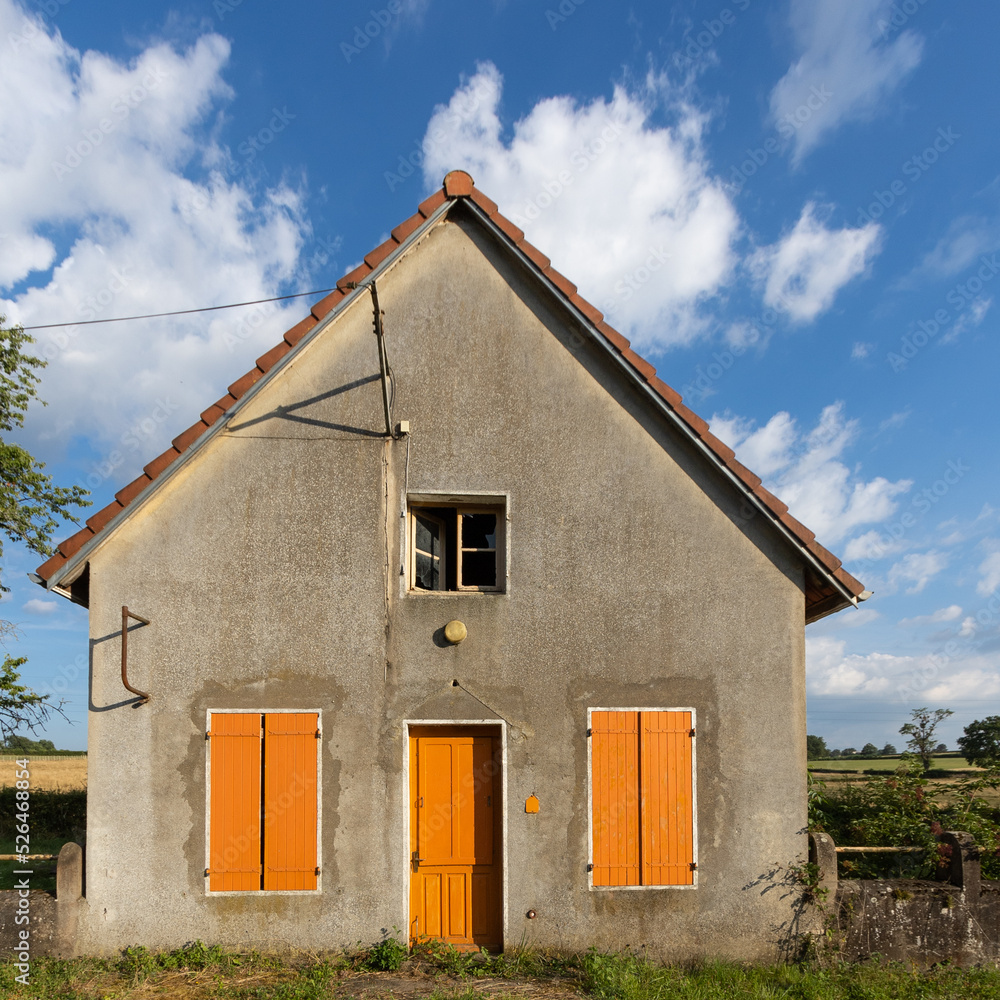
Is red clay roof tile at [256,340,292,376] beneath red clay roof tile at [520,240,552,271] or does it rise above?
beneath

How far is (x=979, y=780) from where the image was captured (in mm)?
7141

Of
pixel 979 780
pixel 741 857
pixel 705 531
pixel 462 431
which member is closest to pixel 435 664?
pixel 462 431

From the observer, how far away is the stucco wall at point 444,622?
6023 millimetres

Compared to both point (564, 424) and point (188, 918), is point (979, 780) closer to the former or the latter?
point (564, 424)

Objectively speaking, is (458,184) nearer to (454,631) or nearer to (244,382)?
(244,382)

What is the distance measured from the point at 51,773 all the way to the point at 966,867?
23.4 meters

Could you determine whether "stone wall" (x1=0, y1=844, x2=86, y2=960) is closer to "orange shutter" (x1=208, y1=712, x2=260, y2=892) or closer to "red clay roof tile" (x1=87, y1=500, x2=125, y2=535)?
"orange shutter" (x1=208, y1=712, x2=260, y2=892)

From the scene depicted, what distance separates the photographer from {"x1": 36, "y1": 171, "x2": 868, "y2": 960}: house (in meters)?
6.02

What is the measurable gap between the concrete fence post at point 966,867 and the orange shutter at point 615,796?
309 centimetres

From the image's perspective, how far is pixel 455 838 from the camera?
6.29 meters

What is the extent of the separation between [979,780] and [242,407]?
845 cm

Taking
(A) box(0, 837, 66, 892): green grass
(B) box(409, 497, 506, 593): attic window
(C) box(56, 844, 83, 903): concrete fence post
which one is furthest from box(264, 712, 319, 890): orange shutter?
(A) box(0, 837, 66, 892): green grass

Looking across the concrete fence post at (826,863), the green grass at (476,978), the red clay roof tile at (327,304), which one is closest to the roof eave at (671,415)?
the red clay roof tile at (327,304)

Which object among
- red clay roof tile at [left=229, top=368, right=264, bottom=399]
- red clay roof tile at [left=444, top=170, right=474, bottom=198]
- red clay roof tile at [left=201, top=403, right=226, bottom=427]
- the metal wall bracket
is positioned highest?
red clay roof tile at [left=444, top=170, right=474, bottom=198]
